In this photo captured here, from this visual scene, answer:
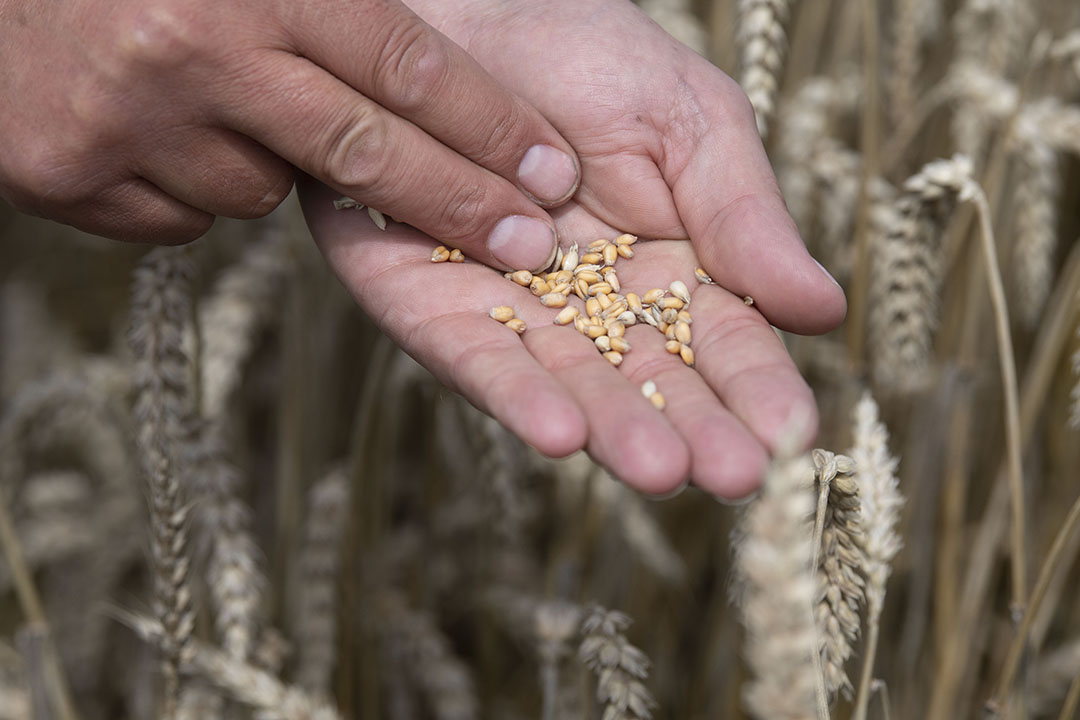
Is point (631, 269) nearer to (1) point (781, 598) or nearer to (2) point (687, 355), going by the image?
(2) point (687, 355)

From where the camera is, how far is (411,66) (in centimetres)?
124

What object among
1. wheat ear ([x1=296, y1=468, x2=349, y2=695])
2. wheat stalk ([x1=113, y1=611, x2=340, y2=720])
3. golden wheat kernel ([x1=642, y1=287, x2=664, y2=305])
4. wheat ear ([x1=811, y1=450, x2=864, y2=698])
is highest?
golden wheat kernel ([x1=642, y1=287, x2=664, y2=305])

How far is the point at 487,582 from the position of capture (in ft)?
6.60

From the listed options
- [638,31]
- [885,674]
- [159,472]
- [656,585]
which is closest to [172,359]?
[159,472]

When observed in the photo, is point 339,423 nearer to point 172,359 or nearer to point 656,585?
point 656,585

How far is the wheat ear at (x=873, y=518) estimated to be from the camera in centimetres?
92

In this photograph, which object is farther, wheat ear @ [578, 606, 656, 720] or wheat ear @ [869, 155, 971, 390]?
wheat ear @ [869, 155, 971, 390]

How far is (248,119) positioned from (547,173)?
0.45 metres

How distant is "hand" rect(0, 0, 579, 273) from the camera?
3.83ft

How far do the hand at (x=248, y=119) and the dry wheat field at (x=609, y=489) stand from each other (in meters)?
0.18

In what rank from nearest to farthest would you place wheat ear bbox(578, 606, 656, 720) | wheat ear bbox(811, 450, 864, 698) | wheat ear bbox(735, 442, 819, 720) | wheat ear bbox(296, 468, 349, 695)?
1. wheat ear bbox(735, 442, 819, 720)
2. wheat ear bbox(811, 450, 864, 698)
3. wheat ear bbox(578, 606, 656, 720)
4. wheat ear bbox(296, 468, 349, 695)

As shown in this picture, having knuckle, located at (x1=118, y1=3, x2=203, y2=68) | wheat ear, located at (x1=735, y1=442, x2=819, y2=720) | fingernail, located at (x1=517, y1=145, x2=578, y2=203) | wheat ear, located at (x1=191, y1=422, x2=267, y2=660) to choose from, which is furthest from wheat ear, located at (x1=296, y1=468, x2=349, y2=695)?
wheat ear, located at (x1=735, y1=442, x2=819, y2=720)

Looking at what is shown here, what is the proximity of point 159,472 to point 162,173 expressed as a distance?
0.48 m

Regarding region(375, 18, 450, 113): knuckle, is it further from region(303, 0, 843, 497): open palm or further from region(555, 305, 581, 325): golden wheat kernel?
region(555, 305, 581, 325): golden wheat kernel
